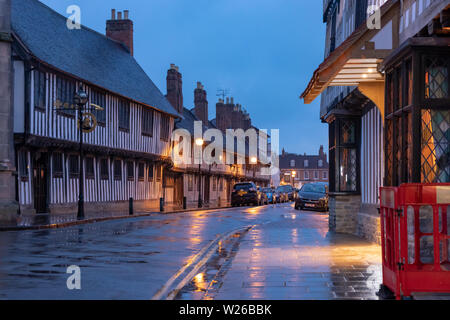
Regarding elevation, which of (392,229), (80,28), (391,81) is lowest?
(392,229)

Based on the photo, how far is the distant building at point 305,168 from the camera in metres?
125

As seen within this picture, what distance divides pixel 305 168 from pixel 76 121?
331ft

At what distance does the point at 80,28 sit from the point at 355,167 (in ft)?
71.5

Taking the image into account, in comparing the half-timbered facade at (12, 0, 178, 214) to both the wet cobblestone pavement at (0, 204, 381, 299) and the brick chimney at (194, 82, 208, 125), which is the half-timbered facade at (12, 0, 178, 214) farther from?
the brick chimney at (194, 82, 208, 125)

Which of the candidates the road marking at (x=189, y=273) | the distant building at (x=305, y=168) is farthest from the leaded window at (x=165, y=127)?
the distant building at (x=305, y=168)

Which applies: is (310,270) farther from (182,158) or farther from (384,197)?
(182,158)

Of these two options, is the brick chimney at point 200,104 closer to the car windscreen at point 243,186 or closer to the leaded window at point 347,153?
the car windscreen at point 243,186

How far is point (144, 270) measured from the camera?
31.5ft

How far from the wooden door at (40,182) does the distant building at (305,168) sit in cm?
9938

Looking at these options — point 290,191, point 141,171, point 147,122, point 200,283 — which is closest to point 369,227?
point 200,283

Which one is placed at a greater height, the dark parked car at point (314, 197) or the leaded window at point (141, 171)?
the leaded window at point (141, 171)

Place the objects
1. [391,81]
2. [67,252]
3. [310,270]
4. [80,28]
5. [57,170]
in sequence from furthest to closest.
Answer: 1. [80,28]
2. [57,170]
3. [67,252]
4. [391,81]
5. [310,270]
